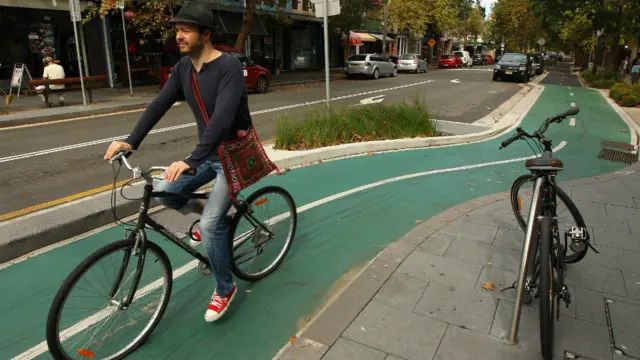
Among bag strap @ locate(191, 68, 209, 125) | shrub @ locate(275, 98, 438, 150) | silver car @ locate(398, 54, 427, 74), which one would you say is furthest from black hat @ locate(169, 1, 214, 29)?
silver car @ locate(398, 54, 427, 74)

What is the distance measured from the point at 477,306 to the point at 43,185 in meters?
6.03

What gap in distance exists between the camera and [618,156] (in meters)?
9.03

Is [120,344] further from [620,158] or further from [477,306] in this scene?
[620,158]

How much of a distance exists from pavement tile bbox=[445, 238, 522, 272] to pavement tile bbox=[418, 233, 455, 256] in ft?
0.17

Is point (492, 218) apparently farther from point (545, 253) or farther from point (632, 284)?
point (545, 253)

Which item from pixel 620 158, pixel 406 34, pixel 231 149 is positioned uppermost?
pixel 406 34

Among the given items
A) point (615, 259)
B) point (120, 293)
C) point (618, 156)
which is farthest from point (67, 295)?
point (618, 156)

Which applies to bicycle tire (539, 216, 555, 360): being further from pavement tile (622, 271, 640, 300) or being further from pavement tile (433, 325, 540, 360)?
pavement tile (622, 271, 640, 300)

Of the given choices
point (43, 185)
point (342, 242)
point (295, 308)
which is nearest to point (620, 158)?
point (342, 242)

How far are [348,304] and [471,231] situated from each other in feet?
6.53

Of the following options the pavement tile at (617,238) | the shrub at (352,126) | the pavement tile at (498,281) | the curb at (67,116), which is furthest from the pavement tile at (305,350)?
the curb at (67,116)

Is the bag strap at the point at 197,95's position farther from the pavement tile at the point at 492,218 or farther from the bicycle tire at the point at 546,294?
the pavement tile at the point at 492,218

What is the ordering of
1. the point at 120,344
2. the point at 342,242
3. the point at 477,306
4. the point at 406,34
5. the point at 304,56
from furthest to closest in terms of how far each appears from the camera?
the point at 406,34 < the point at 304,56 < the point at 342,242 < the point at 477,306 < the point at 120,344

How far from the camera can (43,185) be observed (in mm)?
6605
